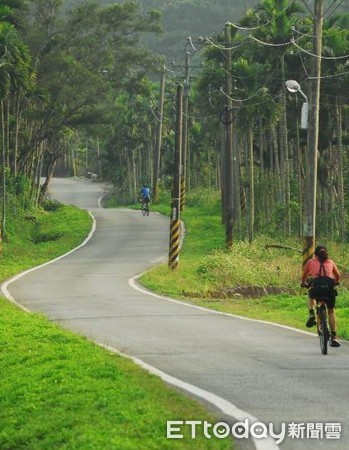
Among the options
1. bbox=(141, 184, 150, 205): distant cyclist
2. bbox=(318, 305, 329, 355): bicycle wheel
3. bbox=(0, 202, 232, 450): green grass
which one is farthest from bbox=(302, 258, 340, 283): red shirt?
bbox=(141, 184, 150, 205): distant cyclist

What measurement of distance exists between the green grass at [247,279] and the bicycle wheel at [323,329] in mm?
2306

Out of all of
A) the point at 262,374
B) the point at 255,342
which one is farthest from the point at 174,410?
the point at 255,342

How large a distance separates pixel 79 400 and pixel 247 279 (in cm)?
2212

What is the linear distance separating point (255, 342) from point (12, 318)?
591cm

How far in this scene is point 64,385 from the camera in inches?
487

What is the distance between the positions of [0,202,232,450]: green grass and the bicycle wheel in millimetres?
3371

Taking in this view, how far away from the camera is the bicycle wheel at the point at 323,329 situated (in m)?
15.8

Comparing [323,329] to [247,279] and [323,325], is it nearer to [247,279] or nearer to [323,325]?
[323,325]

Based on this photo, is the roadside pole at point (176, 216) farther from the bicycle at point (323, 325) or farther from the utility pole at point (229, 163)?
the bicycle at point (323, 325)

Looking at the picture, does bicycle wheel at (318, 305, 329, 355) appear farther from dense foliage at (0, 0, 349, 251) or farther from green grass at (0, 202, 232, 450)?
dense foliage at (0, 0, 349, 251)

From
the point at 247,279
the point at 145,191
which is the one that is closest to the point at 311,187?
the point at 247,279

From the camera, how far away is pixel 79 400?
36.9 ft

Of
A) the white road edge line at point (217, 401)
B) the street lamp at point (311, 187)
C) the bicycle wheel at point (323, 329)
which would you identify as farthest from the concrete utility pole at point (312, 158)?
the white road edge line at point (217, 401)

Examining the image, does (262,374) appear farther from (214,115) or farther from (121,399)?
(214,115)
